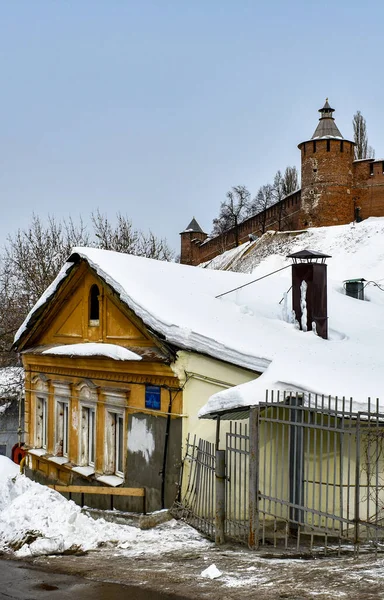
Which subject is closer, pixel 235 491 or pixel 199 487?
pixel 235 491

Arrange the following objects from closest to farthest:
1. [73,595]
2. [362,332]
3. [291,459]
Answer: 1. [73,595]
2. [291,459]
3. [362,332]

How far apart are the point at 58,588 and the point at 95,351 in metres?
5.40

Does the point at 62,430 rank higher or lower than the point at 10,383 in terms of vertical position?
higher

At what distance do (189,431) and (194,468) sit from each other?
0.55 metres

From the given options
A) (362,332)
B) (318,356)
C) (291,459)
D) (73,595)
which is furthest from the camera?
(362,332)

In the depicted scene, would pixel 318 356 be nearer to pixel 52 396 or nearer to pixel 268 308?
pixel 268 308

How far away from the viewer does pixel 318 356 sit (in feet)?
35.3

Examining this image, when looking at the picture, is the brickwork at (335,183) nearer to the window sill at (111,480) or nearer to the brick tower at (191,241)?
the brick tower at (191,241)

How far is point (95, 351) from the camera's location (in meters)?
12.0

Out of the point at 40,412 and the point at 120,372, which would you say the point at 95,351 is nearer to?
the point at 120,372

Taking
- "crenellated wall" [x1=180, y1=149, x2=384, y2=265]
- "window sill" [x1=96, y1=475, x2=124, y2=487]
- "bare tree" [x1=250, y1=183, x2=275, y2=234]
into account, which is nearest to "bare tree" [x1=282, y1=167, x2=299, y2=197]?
"bare tree" [x1=250, y1=183, x2=275, y2=234]

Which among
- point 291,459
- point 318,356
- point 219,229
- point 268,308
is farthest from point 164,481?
point 219,229

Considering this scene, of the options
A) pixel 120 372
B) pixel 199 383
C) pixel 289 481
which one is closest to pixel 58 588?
pixel 289 481

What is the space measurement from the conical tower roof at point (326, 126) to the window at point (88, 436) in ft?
140
